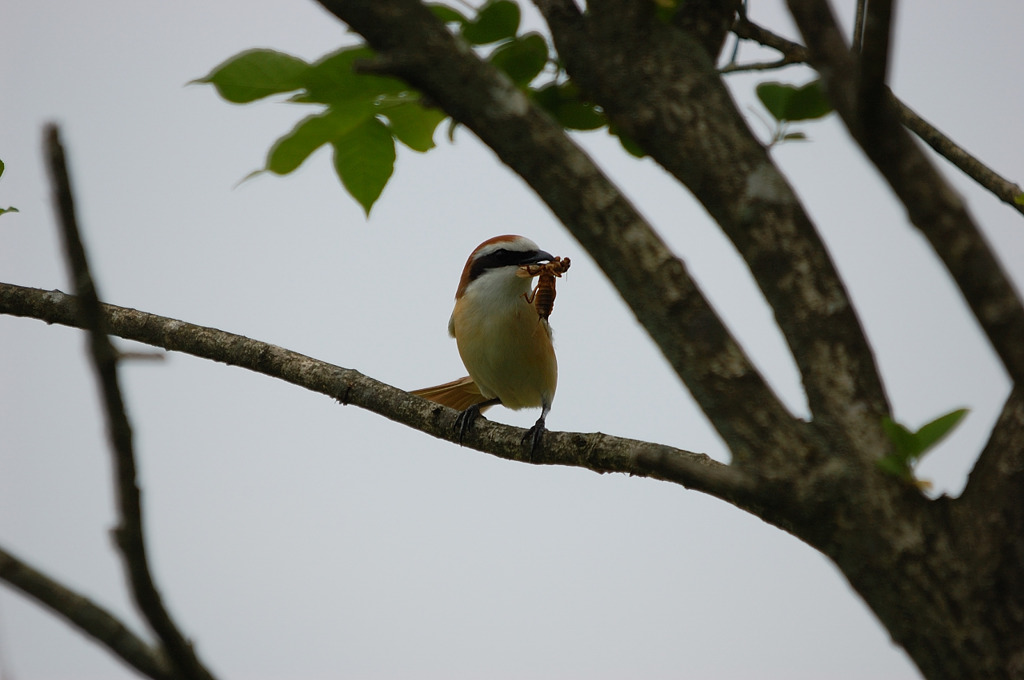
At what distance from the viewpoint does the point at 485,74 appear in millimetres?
1475

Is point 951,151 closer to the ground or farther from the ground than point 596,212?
farther from the ground

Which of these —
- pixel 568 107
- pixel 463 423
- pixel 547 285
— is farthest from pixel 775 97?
pixel 547 285

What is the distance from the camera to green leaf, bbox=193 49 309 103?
1.81 m

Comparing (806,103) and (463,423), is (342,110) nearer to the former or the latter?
(806,103)

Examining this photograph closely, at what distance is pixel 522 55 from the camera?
190 cm

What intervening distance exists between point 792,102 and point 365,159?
3.19 feet

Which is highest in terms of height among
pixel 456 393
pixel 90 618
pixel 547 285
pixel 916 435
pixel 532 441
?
pixel 456 393

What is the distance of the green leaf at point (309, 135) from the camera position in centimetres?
192

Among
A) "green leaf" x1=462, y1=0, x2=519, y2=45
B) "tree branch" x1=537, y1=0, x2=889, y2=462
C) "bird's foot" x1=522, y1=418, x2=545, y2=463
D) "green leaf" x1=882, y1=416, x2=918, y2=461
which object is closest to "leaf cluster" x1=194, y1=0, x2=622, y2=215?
"green leaf" x1=462, y1=0, x2=519, y2=45

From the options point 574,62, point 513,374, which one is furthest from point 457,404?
point 574,62

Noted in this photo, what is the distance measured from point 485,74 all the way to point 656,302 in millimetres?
478

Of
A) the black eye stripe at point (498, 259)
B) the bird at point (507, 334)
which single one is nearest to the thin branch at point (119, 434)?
the bird at point (507, 334)

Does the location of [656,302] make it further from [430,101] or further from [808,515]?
[430,101]

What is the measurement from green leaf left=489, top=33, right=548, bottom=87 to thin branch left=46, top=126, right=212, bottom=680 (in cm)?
109
